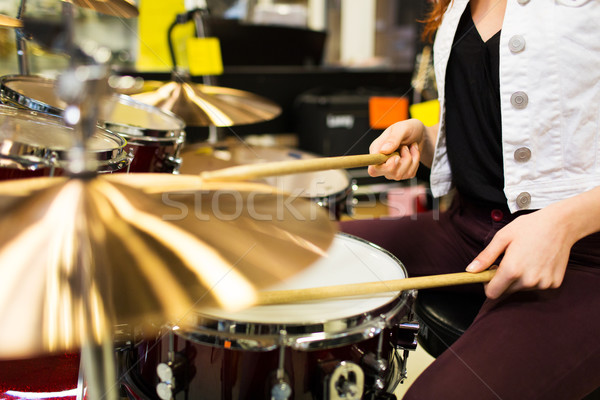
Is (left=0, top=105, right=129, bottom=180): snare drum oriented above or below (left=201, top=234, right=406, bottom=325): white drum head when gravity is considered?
above

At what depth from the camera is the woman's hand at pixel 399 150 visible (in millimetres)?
796

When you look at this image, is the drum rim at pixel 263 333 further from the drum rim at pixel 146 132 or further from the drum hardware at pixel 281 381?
the drum rim at pixel 146 132

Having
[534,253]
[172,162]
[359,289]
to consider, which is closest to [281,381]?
[359,289]

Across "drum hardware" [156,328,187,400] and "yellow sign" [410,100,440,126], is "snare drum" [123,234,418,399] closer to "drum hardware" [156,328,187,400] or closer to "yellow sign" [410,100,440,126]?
"drum hardware" [156,328,187,400]

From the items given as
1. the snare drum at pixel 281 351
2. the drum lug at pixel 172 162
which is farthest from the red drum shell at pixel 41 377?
the drum lug at pixel 172 162

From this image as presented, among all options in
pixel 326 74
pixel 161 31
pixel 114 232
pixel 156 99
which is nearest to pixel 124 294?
pixel 114 232

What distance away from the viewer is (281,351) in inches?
22.1

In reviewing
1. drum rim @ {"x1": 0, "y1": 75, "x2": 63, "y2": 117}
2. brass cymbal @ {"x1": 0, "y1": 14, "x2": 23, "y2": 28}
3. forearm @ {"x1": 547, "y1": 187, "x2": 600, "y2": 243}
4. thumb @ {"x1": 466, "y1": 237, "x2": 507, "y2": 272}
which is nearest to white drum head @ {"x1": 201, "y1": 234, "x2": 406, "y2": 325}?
thumb @ {"x1": 466, "y1": 237, "x2": 507, "y2": 272}

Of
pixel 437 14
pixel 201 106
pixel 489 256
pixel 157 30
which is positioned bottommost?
pixel 489 256

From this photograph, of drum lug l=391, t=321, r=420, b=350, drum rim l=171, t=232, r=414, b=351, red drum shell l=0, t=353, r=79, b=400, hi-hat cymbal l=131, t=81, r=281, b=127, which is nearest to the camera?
drum rim l=171, t=232, r=414, b=351

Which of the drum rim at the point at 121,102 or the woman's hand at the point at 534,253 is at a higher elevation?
the drum rim at the point at 121,102

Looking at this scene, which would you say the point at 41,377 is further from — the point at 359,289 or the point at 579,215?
the point at 579,215

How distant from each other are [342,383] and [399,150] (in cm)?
42

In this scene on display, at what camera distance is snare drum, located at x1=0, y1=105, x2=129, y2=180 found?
585 millimetres
